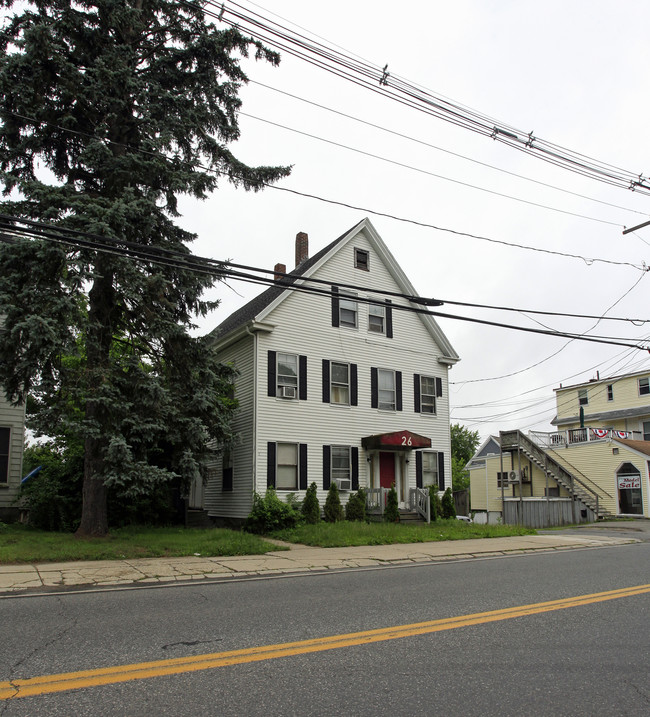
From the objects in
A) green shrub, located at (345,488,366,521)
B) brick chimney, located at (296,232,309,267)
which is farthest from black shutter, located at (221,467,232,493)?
brick chimney, located at (296,232,309,267)

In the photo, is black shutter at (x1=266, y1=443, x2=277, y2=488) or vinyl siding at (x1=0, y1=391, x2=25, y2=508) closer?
vinyl siding at (x1=0, y1=391, x2=25, y2=508)

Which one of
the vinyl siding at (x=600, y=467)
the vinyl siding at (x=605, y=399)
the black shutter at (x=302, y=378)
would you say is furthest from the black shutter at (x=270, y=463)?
the vinyl siding at (x=605, y=399)

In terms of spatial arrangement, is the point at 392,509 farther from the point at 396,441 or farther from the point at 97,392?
the point at 97,392

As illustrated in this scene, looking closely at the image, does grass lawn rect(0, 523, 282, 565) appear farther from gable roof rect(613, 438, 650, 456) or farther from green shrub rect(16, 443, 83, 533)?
gable roof rect(613, 438, 650, 456)

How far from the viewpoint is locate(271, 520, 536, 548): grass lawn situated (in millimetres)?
16188

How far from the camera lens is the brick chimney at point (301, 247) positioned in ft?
90.6

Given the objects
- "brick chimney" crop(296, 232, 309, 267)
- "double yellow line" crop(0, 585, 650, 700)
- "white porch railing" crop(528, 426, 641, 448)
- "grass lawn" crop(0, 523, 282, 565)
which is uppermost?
"brick chimney" crop(296, 232, 309, 267)

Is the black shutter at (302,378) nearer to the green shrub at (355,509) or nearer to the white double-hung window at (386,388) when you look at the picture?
the white double-hung window at (386,388)

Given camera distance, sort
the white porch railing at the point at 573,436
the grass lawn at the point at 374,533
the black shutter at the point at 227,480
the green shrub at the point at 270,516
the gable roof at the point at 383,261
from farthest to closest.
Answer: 1. the white porch railing at the point at 573,436
2. the gable roof at the point at 383,261
3. the black shutter at the point at 227,480
4. the green shrub at the point at 270,516
5. the grass lawn at the point at 374,533

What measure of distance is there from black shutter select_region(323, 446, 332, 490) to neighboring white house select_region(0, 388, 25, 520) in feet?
31.9

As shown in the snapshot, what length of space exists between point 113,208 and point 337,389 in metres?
11.4

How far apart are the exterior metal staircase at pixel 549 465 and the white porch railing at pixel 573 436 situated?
407cm

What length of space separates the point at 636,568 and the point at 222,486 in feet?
48.1

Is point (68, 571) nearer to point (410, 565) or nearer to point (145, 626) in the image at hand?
point (145, 626)
